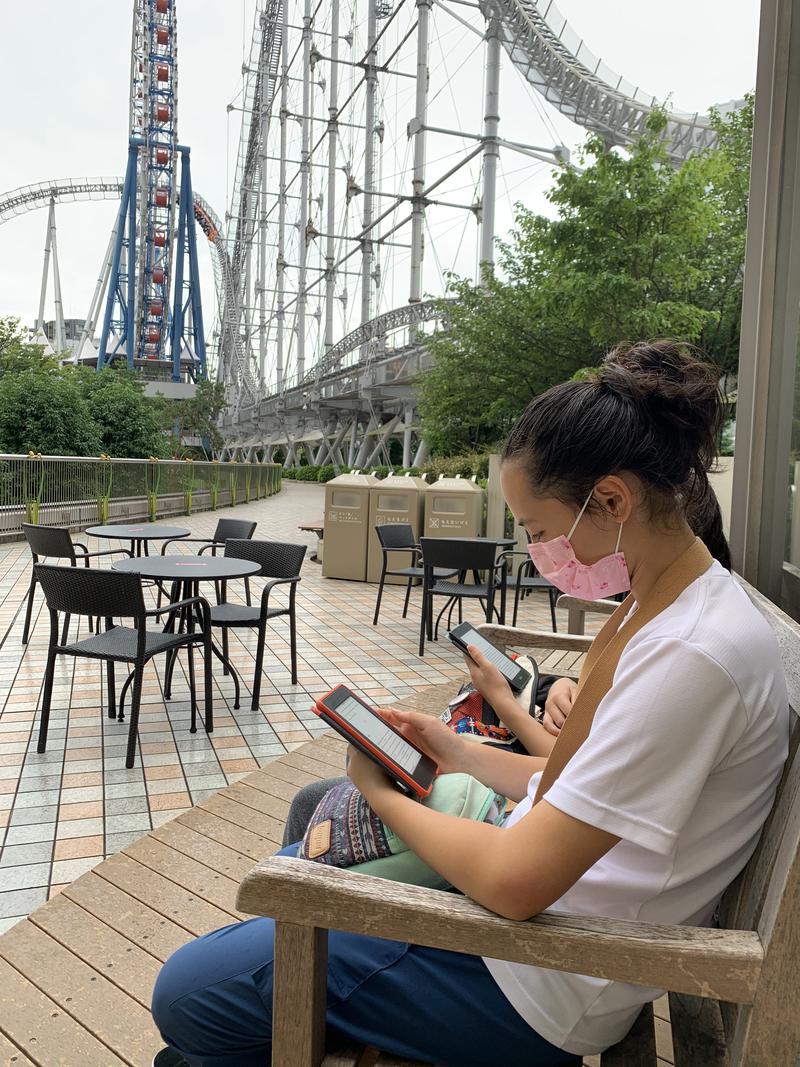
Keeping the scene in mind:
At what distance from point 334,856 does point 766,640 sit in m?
0.71

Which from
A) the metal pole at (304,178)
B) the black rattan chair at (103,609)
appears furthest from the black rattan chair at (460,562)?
the metal pole at (304,178)

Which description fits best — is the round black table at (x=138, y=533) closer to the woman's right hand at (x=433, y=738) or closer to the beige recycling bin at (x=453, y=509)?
the beige recycling bin at (x=453, y=509)

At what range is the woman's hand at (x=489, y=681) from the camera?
1.77m

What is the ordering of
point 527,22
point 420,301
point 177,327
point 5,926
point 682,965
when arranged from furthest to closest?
1. point 177,327
2. point 420,301
3. point 527,22
4. point 5,926
5. point 682,965

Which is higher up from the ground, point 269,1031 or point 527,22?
point 527,22

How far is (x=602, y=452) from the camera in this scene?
40.8 inches

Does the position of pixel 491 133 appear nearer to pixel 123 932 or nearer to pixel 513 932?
pixel 123 932

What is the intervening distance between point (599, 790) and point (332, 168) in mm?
42248

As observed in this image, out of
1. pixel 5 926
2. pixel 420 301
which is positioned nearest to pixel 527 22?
pixel 420 301

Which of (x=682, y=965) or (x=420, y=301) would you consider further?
(x=420, y=301)

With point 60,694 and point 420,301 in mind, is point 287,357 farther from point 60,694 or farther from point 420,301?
point 60,694

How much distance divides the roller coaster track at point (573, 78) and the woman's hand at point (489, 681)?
88.6ft

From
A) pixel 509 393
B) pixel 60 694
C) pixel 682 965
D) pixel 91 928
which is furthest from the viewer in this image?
pixel 509 393

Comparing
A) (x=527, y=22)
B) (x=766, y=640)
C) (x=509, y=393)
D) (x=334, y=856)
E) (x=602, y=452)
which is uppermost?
(x=527, y=22)
